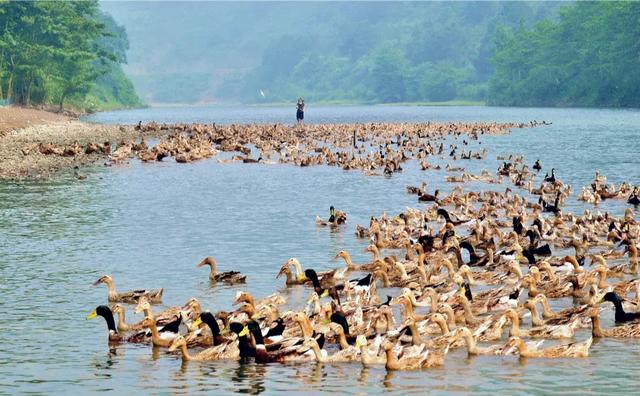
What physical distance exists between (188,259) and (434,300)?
9908 mm

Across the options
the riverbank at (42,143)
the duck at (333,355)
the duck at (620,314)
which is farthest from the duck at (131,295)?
the riverbank at (42,143)

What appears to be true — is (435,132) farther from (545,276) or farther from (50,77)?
(545,276)

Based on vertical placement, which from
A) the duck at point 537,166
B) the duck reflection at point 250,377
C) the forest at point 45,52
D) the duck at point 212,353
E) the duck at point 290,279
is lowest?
the duck reflection at point 250,377

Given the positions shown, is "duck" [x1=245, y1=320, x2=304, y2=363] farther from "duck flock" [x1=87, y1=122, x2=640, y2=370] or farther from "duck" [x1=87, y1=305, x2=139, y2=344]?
"duck" [x1=87, y1=305, x2=139, y2=344]

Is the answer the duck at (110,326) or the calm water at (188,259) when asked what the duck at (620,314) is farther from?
the duck at (110,326)

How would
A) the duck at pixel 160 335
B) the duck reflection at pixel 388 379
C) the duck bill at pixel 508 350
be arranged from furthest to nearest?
the duck at pixel 160 335 → the duck bill at pixel 508 350 → the duck reflection at pixel 388 379

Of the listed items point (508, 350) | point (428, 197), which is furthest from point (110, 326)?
point (428, 197)

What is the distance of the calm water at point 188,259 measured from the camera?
18.7 meters

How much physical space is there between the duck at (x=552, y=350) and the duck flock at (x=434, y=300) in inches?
0.9

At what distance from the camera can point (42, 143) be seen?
6988 cm

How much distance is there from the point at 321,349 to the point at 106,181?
3684 cm

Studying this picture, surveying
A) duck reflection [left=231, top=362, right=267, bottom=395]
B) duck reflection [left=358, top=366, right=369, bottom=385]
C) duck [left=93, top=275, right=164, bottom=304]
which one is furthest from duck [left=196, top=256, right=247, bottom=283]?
duck reflection [left=358, top=366, right=369, bottom=385]

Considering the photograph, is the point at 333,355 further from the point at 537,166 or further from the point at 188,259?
the point at 537,166

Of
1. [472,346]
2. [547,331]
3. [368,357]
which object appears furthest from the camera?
[547,331]
